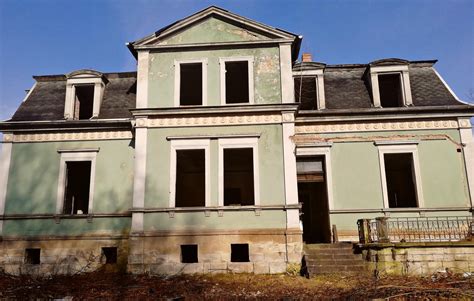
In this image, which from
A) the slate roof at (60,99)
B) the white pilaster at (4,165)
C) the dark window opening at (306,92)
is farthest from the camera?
the dark window opening at (306,92)

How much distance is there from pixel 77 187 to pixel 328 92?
11.6 m

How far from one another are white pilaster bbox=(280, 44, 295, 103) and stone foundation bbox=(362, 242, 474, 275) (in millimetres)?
5870

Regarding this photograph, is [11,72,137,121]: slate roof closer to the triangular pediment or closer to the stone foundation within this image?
the triangular pediment

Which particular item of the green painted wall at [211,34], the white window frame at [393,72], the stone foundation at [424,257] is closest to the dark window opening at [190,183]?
the green painted wall at [211,34]

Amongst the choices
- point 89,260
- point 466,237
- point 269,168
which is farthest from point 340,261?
point 89,260

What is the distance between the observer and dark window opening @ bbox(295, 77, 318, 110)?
17.5 meters

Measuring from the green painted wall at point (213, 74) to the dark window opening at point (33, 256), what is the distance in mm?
6908

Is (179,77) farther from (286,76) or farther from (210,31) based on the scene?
(286,76)

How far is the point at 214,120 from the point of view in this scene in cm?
1541

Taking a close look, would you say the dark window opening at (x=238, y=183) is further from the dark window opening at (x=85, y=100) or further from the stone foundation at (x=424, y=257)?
the stone foundation at (x=424, y=257)

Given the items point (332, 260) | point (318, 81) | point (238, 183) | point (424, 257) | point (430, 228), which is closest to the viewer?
point (424, 257)

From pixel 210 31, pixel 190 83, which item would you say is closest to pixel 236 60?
pixel 210 31

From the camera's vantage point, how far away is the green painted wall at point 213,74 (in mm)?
15516

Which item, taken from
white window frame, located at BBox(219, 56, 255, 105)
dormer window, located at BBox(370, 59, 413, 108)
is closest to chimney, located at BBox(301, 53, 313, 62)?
dormer window, located at BBox(370, 59, 413, 108)
